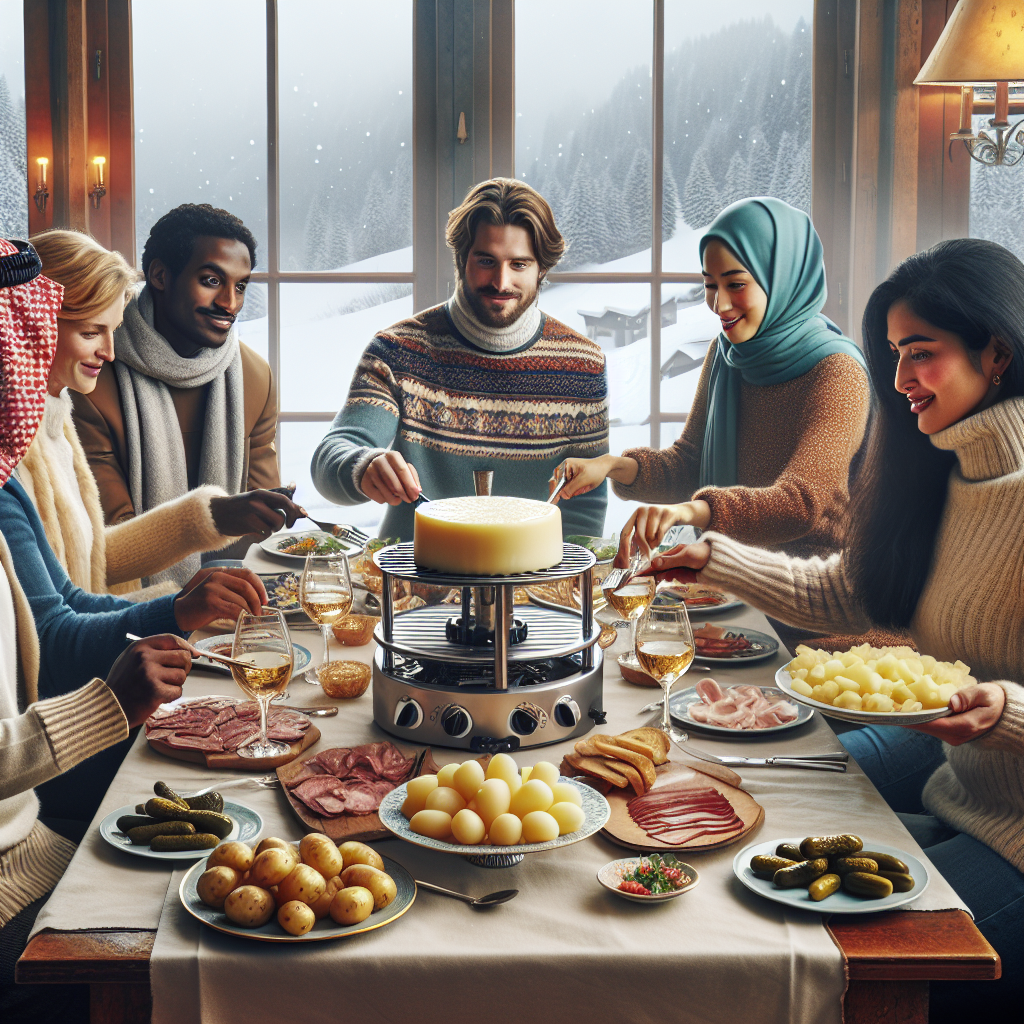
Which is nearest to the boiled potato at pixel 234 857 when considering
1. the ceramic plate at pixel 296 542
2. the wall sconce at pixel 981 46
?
the ceramic plate at pixel 296 542

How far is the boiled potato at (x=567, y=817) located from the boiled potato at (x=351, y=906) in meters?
0.21

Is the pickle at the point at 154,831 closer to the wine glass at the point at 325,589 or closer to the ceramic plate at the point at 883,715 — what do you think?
the wine glass at the point at 325,589

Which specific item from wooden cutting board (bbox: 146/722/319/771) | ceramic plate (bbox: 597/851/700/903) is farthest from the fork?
ceramic plate (bbox: 597/851/700/903)

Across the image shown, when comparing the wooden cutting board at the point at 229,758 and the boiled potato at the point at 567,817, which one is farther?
the wooden cutting board at the point at 229,758

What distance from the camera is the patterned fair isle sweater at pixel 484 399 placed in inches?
115

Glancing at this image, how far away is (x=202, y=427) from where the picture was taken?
10.6 feet

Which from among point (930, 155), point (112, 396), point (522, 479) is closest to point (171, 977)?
point (522, 479)

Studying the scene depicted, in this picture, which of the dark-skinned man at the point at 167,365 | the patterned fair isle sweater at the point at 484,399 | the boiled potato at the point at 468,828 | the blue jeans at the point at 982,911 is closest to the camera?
the boiled potato at the point at 468,828

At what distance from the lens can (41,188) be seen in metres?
3.45

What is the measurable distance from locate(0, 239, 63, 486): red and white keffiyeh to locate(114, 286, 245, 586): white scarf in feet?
5.27

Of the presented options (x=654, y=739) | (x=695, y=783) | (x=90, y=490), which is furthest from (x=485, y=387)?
A: (x=695, y=783)

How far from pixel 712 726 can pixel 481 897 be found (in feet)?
1.80

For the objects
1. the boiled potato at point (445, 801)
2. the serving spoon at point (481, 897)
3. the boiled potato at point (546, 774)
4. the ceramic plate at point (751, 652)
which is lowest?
the serving spoon at point (481, 897)

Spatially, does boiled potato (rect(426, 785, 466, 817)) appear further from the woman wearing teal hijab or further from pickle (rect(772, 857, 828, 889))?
the woman wearing teal hijab
